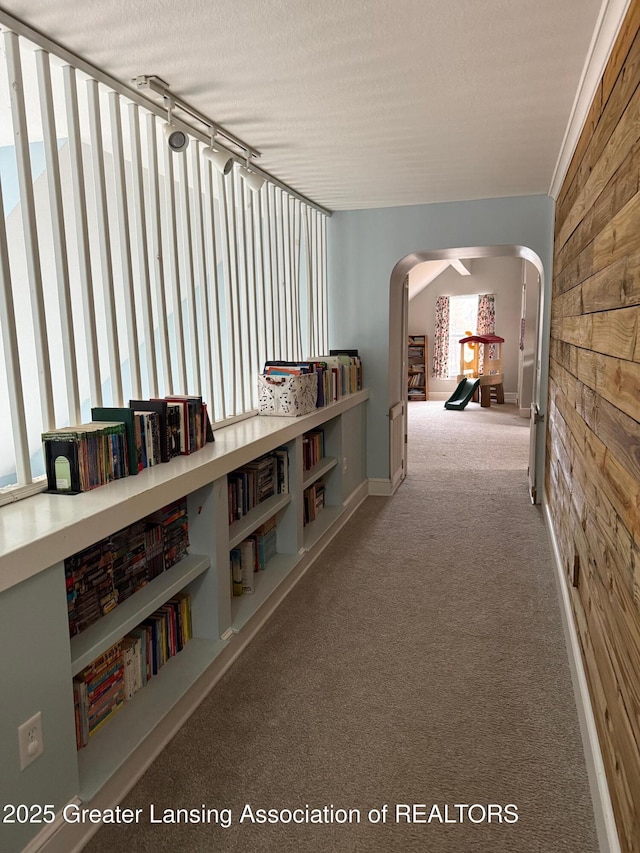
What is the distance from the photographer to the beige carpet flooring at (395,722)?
1735 mm

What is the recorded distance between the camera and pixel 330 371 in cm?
425

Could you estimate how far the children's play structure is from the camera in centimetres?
1034

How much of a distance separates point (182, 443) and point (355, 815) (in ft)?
4.83

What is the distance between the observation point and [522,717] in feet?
7.29

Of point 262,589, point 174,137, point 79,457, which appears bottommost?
point 262,589

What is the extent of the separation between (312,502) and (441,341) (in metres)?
7.92

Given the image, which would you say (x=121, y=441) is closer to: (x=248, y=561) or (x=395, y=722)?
(x=248, y=561)

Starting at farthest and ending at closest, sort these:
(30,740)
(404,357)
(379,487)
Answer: (404,357)
(379,487)
(30,740)

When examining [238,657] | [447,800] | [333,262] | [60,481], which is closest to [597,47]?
[60,481]

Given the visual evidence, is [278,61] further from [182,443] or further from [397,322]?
[397,322]

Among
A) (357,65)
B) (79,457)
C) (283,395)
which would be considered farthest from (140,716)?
(357,65)

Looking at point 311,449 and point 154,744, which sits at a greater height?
point 311,449

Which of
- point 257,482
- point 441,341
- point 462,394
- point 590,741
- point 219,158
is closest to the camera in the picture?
point 590,741

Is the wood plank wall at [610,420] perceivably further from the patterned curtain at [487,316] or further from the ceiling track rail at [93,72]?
the patterned curtain at [487,316]
